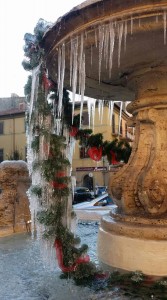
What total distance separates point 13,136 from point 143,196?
114ft

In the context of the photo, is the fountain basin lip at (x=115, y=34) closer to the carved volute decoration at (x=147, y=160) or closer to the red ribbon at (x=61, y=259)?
the carved volute decoration at (x=147, y=160)

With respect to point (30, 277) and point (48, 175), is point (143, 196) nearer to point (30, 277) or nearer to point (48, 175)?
point (48, 175)

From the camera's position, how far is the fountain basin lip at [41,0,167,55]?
2.77 meters

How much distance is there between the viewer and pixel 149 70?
13.0ft

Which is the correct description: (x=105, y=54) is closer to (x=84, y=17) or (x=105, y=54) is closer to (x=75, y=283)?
(x=84, y=17)

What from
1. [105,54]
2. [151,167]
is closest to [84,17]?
[105,54]

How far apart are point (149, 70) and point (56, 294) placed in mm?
2622

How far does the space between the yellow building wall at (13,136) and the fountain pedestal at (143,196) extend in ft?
108

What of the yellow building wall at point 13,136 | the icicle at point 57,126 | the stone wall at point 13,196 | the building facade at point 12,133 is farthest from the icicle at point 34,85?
the yellow building wall at point 13,136

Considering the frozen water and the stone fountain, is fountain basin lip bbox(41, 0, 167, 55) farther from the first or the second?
the frozen water

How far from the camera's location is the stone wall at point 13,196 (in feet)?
18.3

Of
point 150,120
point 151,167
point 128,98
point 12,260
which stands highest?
point 128,98

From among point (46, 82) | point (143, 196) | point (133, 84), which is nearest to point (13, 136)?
point (133, 84)

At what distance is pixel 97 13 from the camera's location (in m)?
2.95
